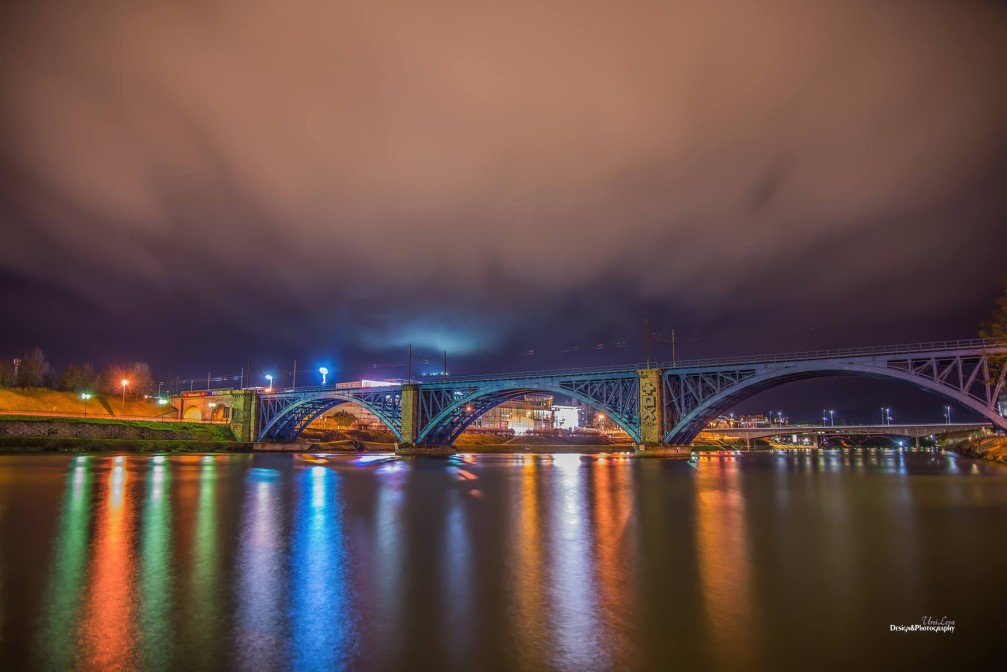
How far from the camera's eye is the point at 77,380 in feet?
402

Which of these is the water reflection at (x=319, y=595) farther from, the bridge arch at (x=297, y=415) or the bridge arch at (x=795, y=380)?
the bridge arch at (x=297, y=415)

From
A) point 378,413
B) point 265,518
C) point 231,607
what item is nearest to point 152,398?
point 378,413

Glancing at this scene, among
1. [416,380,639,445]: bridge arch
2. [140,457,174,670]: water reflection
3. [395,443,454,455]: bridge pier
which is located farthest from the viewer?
[395,443,454,455]: bridge pier

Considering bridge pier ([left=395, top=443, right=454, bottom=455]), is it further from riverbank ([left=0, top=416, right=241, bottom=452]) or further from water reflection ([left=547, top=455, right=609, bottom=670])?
water reflection ([left=547, top=455, right=609, bottom=670])

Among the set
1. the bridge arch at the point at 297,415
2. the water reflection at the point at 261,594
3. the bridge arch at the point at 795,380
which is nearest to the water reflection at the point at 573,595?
the water reflection at the point at 261,594

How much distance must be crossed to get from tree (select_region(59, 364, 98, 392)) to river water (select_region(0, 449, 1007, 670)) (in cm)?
11975

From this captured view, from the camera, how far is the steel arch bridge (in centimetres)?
5450

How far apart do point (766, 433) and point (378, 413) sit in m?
86.1

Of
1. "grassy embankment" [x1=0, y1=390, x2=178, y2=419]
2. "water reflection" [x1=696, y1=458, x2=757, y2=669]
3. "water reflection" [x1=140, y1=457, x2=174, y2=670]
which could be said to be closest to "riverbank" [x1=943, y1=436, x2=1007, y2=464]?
"water reflection" [x1=696, y1=458, x2=757, y2=669]

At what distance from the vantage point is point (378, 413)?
95.2 m

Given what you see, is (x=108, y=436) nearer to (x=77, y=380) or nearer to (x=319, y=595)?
(x=77, y=380)

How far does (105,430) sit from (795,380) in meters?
100

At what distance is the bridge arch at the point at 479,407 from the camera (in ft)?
247

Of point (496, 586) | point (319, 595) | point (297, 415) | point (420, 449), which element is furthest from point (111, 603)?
point (297, 415)
